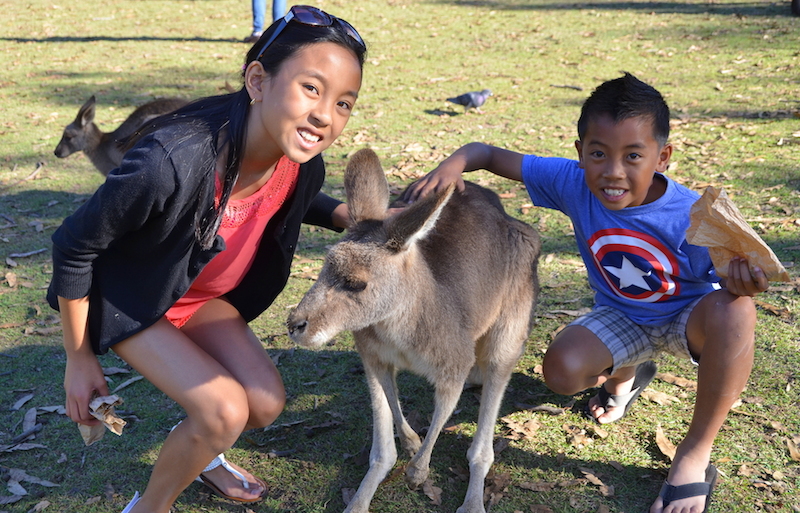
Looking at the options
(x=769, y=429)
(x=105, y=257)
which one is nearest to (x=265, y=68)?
(x=105, y=257)

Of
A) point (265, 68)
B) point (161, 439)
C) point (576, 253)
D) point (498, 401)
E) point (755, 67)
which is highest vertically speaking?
point (755, 67)

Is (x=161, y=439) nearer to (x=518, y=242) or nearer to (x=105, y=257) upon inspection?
(x=105, y=257)

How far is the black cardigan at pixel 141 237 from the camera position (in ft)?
5.83

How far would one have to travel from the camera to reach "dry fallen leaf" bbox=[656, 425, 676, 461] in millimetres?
2398

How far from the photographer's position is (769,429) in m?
2.48

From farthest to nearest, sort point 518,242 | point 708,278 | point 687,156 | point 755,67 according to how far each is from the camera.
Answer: point 755,67, point 687,156, point 518,242, point 708,278

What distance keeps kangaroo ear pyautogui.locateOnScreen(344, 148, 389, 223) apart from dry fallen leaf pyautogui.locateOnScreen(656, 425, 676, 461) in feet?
4.17

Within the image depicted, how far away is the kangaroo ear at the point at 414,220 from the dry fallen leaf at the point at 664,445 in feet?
3.85

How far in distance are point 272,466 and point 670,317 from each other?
1495 millimetres

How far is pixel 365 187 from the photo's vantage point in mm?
2258

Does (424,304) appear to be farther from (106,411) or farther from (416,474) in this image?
(106,411)

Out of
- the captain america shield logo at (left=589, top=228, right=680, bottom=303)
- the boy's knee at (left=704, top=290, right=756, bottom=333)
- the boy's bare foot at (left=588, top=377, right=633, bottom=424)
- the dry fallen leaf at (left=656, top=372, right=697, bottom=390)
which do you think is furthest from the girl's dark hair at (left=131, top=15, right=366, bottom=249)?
the dry fallen leaf at (left=656, top=372, right=697, bottom=390)

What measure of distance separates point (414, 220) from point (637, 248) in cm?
83

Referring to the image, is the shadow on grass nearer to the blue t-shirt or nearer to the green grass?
the green grass
